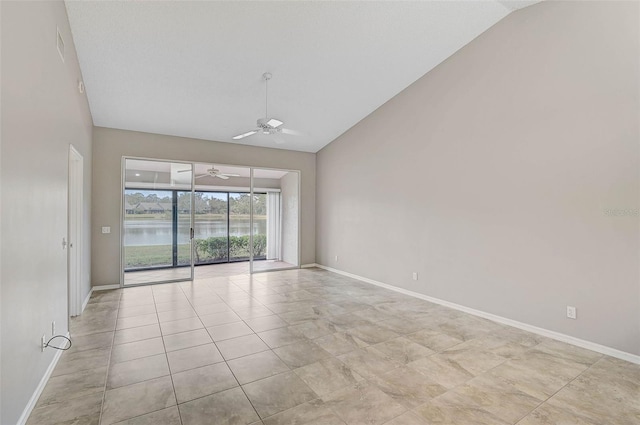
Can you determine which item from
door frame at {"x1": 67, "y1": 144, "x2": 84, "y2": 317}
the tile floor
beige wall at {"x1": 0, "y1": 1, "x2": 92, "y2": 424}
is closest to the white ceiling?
beige wall at {"x1": 0, "y1": 1, "x2": 92, "y2": 424}

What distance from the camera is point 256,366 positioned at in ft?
9.34

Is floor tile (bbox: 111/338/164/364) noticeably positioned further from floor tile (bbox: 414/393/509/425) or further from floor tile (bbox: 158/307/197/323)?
floor tile (bbox: 414/393/509/425)

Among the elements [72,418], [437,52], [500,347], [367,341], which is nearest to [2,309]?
[72,418]

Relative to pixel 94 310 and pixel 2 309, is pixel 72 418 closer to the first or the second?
pixel 2 309

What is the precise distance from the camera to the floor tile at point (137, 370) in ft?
8.50

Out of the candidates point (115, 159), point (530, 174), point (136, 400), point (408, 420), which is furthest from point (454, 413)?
point (115, 159)

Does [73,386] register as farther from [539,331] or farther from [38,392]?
[539,331]

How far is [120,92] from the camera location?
4.64 metres

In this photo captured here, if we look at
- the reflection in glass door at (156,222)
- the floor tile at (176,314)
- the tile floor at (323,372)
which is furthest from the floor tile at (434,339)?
the reflection in glass door at (156,222)

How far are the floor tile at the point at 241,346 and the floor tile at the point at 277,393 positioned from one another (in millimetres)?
582

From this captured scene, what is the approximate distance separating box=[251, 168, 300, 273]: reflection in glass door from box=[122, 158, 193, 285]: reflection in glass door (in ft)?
6.31

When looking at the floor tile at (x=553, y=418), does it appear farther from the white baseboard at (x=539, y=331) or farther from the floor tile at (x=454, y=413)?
the white baseboard at (x=539, y=331)

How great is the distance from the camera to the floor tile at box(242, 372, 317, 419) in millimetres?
2250

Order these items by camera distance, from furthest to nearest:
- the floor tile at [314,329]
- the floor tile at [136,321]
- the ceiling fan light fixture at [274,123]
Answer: the ceiling fan light fixture at [274,123] → the floor tile at [136,321] → the floor tile at [314,329]
